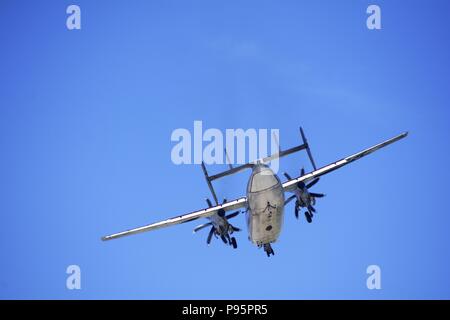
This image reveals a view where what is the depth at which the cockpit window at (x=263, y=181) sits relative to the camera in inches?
2247

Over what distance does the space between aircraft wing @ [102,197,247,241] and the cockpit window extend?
756 centimetres

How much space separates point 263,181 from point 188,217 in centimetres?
1193

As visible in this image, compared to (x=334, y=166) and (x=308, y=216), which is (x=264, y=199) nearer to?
(x=308, y=216)

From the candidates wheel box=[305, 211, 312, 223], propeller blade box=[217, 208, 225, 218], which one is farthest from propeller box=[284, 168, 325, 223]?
propeller blade box=[217, 208, 225, 218]

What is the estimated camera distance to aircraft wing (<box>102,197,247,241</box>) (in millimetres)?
64750

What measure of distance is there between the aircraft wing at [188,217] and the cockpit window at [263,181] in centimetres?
756

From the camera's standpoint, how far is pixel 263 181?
187ft

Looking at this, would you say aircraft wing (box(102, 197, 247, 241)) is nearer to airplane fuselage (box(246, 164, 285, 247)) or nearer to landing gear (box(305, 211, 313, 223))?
airplane fuselage (box(246, 164, 285, 247))

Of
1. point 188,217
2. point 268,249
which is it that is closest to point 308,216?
point 268,249
